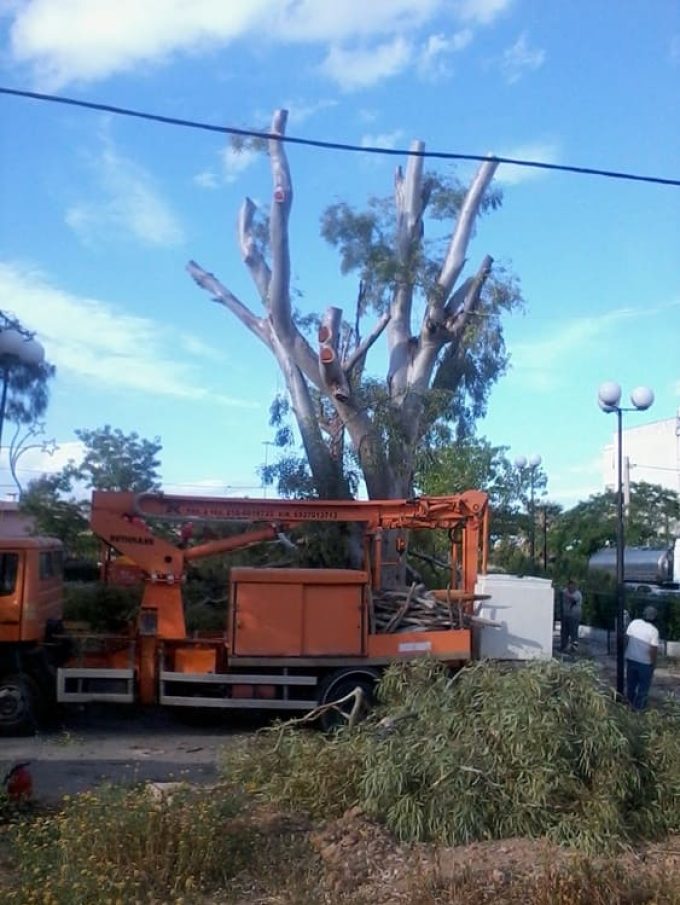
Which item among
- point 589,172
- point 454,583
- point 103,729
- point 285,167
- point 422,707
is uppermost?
point 285,167

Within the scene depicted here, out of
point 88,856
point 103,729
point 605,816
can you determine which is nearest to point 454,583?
point 103,729

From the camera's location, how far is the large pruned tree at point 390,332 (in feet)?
76.3

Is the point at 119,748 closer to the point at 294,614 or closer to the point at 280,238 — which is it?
the point at 294,614

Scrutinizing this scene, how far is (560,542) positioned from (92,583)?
35100 mm

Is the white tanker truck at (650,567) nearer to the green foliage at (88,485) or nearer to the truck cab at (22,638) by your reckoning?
the green foliage at (88,485)

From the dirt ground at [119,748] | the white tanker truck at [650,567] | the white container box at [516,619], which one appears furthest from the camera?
the white tanker truck at [650,567]

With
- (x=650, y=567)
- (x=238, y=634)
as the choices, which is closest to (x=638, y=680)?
(x=238, y=634)

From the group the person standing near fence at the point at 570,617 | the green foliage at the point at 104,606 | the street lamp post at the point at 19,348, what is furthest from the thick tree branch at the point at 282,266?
the street lamp post at the point at 19,348

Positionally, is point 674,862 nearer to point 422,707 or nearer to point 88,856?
point 422,707

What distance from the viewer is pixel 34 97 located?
10.0 metres

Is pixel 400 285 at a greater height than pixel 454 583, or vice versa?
pixel 400 285

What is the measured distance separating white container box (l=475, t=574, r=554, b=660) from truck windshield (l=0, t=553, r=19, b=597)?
19.1 feet

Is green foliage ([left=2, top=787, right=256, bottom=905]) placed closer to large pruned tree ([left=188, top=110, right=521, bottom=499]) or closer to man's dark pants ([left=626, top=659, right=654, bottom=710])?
man's dark pants ([left=626, top=659, right=654, bottom=710])

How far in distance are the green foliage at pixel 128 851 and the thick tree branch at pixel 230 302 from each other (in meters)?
18.9
